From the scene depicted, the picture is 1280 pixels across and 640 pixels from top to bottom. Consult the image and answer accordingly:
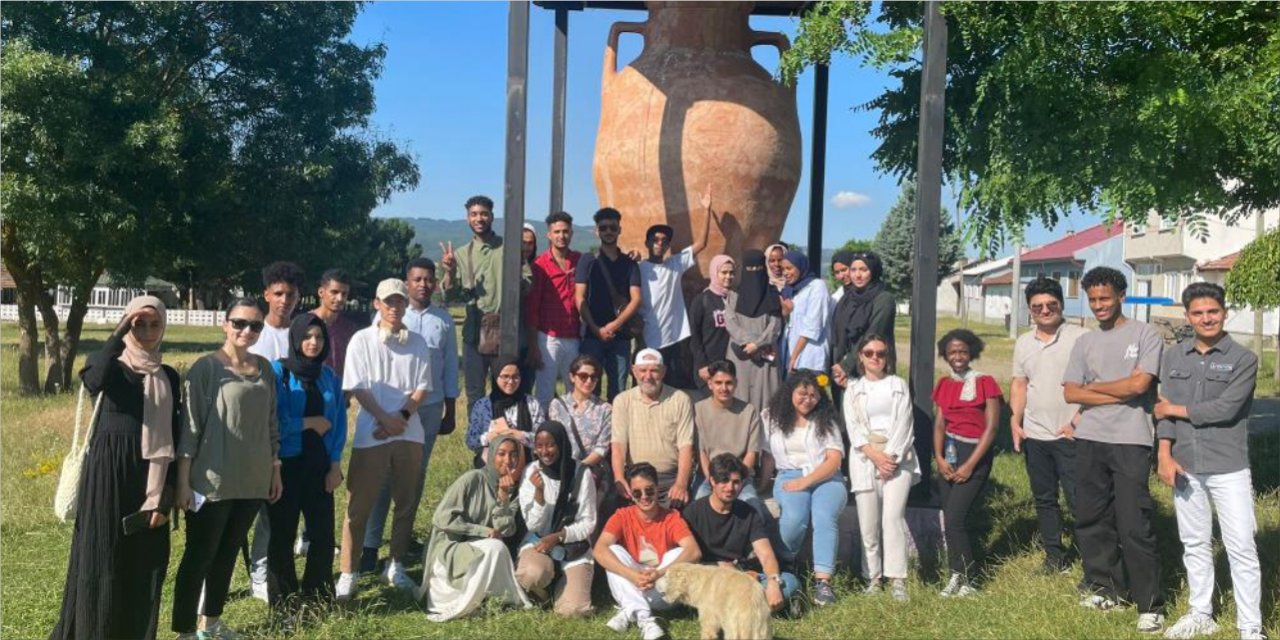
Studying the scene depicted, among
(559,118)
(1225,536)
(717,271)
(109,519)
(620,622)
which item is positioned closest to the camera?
(109,519)

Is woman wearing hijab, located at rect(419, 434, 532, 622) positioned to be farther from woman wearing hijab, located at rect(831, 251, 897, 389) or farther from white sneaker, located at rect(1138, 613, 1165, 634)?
white sneaker, located at rect(1138, 613, 1165, 634)

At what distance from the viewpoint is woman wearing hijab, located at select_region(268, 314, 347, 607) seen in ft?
15.0

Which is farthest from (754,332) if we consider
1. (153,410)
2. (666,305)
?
(153,410)

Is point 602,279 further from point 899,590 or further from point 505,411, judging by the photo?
point 899,590

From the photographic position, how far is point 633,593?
4590 millimetres

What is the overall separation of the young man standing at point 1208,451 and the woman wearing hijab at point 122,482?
168 inches

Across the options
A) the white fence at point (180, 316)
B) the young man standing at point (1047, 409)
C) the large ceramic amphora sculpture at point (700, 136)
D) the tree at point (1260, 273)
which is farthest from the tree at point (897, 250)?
the young man standing at point (1047, 409)

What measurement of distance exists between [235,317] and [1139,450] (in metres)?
4.11

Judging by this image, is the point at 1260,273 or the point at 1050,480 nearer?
the point at 1050,480

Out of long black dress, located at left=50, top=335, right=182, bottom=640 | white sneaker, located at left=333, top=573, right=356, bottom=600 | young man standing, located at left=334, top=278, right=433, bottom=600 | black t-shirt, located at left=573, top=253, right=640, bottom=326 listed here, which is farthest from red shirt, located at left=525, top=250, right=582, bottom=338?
long black dress, located at left=50, top=335, right=182, bottom=640

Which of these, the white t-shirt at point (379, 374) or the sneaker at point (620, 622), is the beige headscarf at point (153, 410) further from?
the sneaker at point (620, 622)

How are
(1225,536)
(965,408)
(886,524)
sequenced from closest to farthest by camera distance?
(1225,536), (886,524), (965,408)

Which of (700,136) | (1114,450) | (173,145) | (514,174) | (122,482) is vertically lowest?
(122,482)

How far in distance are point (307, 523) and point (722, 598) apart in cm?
200
